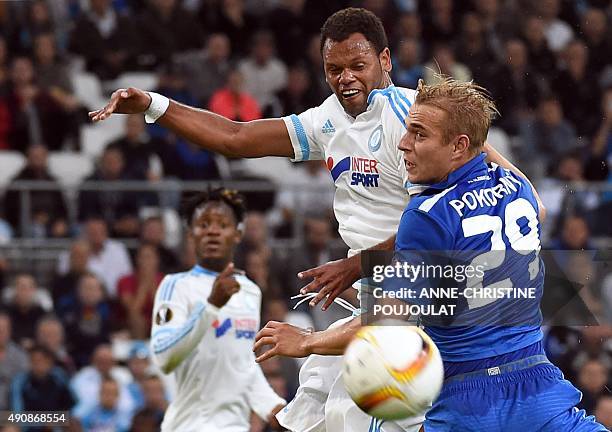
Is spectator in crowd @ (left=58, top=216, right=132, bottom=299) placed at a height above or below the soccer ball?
above

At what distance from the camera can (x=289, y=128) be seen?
6.98 meters

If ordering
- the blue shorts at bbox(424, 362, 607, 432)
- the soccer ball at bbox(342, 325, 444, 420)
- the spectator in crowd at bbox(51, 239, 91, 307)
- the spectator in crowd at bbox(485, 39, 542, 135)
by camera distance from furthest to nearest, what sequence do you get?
the spectator in crowd at bbox(485, 39, 542, 135), the spectator in crowd at bbox(51, 239, 91, 307), the blue shorts at bbox(424, 362, 607, 432), the soccer ball at bbox(342, 325, 444, 420)

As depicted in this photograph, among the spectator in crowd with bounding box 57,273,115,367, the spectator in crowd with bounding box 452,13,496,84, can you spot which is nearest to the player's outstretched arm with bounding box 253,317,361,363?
the spectator in crowd with bounding box 57,273,115,367

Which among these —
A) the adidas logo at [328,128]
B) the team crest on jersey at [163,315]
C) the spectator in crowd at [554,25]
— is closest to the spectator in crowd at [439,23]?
the spectator in crowd at [554,25]

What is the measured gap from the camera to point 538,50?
15.7m

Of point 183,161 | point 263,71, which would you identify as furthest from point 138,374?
point 263,71

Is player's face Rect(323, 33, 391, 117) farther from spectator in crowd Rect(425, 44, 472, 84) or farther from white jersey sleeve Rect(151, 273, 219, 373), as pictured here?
spectator in crowd Rect(425, 44, 472, 84)

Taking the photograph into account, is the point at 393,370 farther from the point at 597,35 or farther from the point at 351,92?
the point at 597,35

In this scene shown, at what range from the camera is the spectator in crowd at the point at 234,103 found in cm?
1425

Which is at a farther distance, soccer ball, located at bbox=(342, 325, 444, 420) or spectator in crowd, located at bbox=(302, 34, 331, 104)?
spectator in crowd, located at bbox=(302, 34, 331, 104)

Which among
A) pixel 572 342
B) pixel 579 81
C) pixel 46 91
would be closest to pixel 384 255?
pixel 572 342

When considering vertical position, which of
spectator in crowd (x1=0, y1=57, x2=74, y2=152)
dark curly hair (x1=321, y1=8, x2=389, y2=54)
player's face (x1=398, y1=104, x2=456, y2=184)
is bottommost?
player's face (x1=398, y1=104, x2=456, y2=184)

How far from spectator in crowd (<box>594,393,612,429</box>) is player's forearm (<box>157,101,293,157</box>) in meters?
4.76

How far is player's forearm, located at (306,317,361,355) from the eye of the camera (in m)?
5.52
